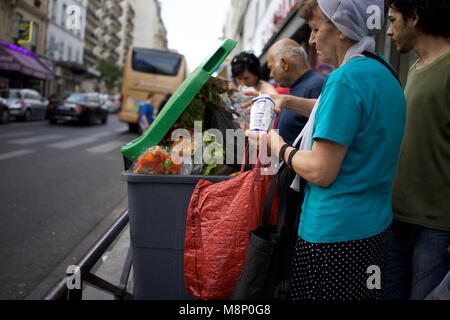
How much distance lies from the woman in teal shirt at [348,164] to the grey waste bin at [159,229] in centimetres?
47

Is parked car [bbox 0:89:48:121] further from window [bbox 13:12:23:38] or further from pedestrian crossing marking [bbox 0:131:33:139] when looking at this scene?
window [bbox 13:12:23:38]

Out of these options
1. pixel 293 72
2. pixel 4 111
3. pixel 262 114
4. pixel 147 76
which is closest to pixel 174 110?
pixel 262 114

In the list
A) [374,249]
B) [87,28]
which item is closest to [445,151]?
[374,249]

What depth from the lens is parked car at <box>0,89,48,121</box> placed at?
16.0 meters

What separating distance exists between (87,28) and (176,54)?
36192mm

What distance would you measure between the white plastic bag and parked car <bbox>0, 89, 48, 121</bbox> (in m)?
17.3

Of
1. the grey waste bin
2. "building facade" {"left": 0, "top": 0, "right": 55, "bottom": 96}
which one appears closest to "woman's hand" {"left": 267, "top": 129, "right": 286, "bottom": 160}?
the grey waste bin

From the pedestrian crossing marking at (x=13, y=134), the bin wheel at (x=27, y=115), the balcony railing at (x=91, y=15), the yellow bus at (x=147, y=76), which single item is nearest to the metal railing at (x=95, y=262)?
the pedestrian crossing marking at (x=13, y=134)

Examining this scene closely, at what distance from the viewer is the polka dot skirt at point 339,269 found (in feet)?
4.40

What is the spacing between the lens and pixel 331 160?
4.11 feet

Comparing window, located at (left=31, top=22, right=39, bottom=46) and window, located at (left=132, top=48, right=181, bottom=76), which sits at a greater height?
window, located at (left=31, top=22, right=39, bottom=46)

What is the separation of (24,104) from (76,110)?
216 cm

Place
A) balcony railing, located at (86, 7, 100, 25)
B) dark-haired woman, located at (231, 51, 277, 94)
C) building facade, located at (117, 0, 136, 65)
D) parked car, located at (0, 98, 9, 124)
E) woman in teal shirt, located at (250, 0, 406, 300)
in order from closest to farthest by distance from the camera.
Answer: woman in teal shirt, located at (250, 0, 406, 300)
dark-haired woman, located at (231, 51, 277, 94)
parked car, located at (0, 98, 9, 124)
balcony railing, located at (86, 7, 100, 25)
building facade, located at (117, 0, 136, 65)
